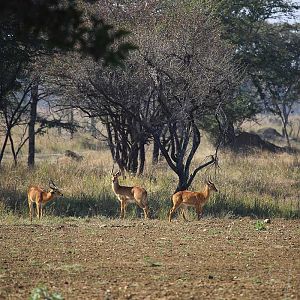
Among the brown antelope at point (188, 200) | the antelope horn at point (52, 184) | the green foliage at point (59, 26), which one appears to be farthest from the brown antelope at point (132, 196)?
the green foliage at point (59, 26)

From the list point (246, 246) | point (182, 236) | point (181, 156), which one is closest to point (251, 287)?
point (246, 246)

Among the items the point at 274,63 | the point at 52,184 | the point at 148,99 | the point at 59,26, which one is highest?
the point at 274,63

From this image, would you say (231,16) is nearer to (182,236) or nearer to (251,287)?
(182,236)

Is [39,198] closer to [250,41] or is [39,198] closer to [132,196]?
[132,196]

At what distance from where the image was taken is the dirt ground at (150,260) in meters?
9.14

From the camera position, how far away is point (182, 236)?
14117 millimetres

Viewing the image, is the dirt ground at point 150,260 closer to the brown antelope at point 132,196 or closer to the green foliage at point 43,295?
the green foliage at point 43,295

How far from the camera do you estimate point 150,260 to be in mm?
11195

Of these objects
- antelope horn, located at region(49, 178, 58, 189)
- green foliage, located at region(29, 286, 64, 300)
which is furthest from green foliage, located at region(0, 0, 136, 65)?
antelope horn, located at region(49, 178, 58, 189)

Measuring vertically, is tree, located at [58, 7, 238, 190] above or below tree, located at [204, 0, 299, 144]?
below

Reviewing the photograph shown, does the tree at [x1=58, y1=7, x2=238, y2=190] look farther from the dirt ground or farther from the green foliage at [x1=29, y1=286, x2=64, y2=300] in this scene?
Answer: the green foliage at [x1=29, y1=286, x2=64, y2=300]

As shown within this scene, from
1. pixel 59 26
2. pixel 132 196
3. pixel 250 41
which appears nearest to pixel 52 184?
pixel 132 196

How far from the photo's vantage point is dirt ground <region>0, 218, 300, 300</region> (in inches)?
360

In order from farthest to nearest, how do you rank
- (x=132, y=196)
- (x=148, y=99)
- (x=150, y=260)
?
(x=148, y=99), (x=132, y=196), (x=150, y=260)
